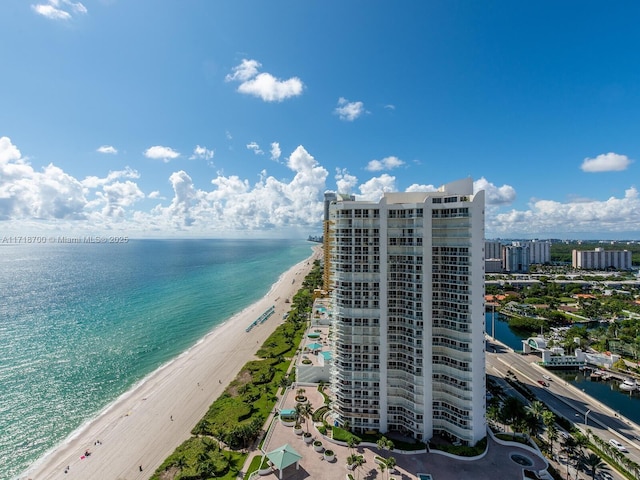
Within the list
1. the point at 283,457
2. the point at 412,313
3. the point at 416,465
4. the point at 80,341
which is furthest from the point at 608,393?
the point at 80,341

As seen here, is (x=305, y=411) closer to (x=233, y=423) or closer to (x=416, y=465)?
(x=233, y=423)

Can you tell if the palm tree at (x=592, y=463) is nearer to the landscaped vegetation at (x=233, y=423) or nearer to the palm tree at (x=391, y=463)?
the palm tree at (x=391, y=463)

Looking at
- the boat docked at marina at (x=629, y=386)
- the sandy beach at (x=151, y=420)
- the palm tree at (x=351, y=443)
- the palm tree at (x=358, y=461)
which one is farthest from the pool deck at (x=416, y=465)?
the boat docked at marina at (x=629, y=386)

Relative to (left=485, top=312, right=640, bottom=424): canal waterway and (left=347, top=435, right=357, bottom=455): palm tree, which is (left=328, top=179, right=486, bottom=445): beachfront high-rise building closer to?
(left=347, top=435, right=357, bottom=455): palm tree

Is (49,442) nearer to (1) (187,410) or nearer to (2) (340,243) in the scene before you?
(1) (187,410)

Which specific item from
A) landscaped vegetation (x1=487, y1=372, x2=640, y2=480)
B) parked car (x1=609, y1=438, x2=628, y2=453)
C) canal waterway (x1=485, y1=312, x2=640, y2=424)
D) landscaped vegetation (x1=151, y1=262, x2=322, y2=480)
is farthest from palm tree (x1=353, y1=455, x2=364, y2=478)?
canal waterway (x1=485, y1=312, x2=640, y2=424)

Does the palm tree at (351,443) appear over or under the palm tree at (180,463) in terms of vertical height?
over
